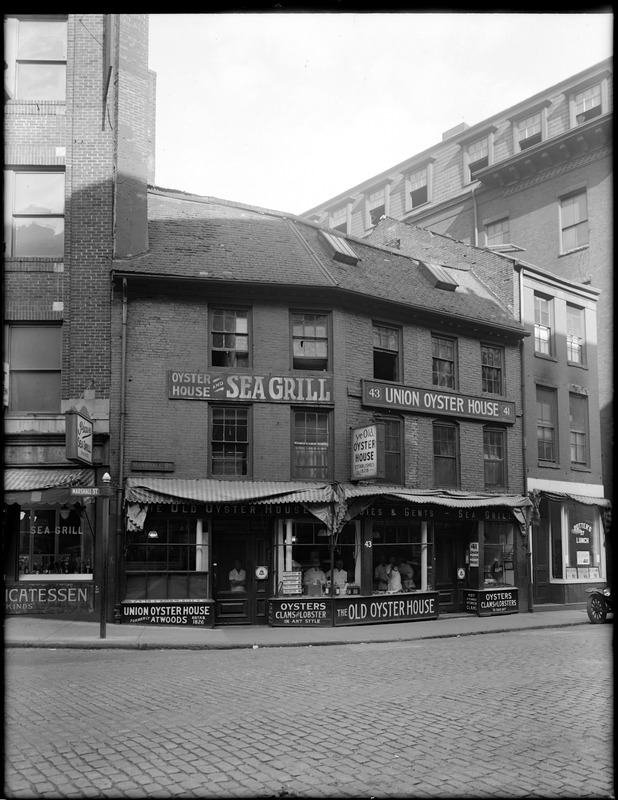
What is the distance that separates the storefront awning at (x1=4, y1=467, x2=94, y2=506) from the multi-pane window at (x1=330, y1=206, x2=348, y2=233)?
30584 mm

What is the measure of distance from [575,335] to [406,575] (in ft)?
39.6

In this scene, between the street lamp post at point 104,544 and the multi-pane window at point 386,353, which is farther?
the multi-pane window at point 386,353

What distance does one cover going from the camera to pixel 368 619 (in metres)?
20.3

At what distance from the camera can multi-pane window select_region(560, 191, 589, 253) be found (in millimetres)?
32250

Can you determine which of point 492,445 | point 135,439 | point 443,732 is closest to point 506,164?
point 492,445

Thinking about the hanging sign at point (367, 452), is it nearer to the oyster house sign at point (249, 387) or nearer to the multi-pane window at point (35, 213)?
the oyster house sign at point (249, 387)

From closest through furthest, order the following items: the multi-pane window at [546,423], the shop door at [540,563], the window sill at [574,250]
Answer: the shop door at [540,563] → the multi-pane window at [546,423] → the window sill at [574,250]

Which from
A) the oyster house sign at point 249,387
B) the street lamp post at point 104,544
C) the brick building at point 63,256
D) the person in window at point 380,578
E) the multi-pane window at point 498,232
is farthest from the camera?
the multi-pane window at point 498,232

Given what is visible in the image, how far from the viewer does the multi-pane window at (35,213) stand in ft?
65.1

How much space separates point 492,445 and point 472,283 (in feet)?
19.9

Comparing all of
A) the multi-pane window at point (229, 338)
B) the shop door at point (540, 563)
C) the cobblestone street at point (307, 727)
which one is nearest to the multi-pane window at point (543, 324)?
the shop door at point (540, 563)

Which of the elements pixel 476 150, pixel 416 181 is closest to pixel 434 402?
pixel 476 150

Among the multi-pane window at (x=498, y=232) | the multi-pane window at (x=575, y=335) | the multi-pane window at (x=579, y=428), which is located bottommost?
the multi-pane window at (x=579, y=428)

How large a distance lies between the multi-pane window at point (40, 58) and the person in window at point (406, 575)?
50.3 ft
